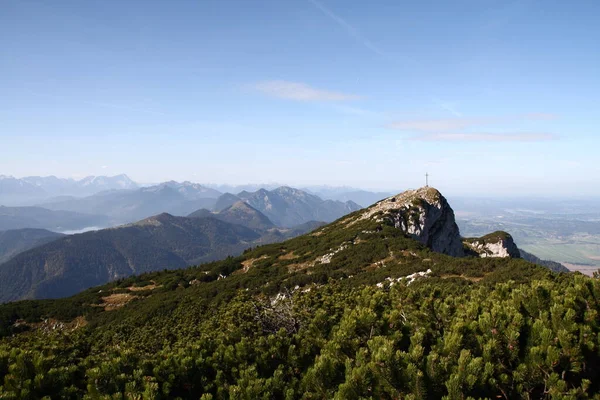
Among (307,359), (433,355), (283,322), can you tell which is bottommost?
(283,322)

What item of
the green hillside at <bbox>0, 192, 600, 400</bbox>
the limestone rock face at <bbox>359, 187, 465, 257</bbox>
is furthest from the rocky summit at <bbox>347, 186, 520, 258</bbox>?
the green hillside at <bbox>0, 192, 600, 400</bbox>

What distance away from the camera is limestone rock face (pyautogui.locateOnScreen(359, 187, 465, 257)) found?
71812mm

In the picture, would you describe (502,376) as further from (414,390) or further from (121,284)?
(121,284)

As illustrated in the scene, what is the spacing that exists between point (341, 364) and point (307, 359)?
1678 millimetres

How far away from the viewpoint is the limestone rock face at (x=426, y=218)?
7181cm

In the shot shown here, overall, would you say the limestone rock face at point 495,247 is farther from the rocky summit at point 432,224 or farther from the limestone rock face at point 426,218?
the limestone rock face at point 426,218

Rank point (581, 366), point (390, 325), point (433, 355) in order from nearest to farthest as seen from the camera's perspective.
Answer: point (433, 355) < point (581, 366) < point (390, 325)

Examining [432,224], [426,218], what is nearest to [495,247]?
[432,224]

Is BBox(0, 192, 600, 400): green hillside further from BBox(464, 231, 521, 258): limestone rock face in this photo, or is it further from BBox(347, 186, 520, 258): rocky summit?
BBox(464, 231, 521, 258): limestone rock face

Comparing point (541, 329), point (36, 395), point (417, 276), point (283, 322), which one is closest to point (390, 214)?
point (417, 276)

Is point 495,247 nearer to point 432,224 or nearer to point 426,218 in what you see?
point 432,224

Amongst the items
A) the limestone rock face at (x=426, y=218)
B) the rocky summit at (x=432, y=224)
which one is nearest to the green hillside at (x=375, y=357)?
the limestone rock face at (x=426, y=218)

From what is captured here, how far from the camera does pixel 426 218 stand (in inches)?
2906

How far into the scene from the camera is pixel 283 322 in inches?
669
